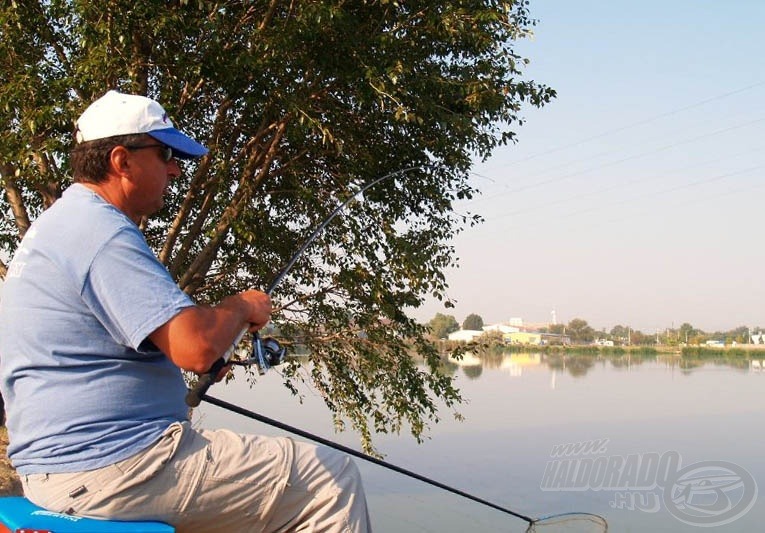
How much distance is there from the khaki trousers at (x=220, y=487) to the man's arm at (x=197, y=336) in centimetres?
23

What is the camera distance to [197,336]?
1.95 metres

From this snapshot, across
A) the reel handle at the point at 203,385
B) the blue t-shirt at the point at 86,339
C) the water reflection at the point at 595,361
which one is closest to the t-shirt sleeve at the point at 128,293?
the blue t-shirt at the point at 86,339

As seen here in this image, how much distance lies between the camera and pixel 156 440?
2043mm

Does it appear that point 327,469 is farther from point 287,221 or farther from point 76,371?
point 287,221

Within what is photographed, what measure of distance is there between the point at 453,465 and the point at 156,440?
15654mm

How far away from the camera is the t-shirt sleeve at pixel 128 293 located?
1.92 m

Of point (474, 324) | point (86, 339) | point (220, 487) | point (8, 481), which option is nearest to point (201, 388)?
point (220, 487)

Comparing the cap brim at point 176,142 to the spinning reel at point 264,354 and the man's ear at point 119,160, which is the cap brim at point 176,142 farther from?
the spinning reel at point 264,354

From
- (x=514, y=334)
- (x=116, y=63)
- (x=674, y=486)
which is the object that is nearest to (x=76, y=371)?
(x=116, y=63)

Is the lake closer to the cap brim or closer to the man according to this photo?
the man

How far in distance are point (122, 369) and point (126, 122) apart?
0.62 meters

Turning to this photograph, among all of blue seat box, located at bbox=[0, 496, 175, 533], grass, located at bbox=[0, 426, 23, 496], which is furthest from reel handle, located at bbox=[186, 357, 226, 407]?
grass, located at bbox=[0, 426, 23, 496]

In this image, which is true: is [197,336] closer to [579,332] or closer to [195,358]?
[195,358]

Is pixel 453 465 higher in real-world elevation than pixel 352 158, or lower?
lower
